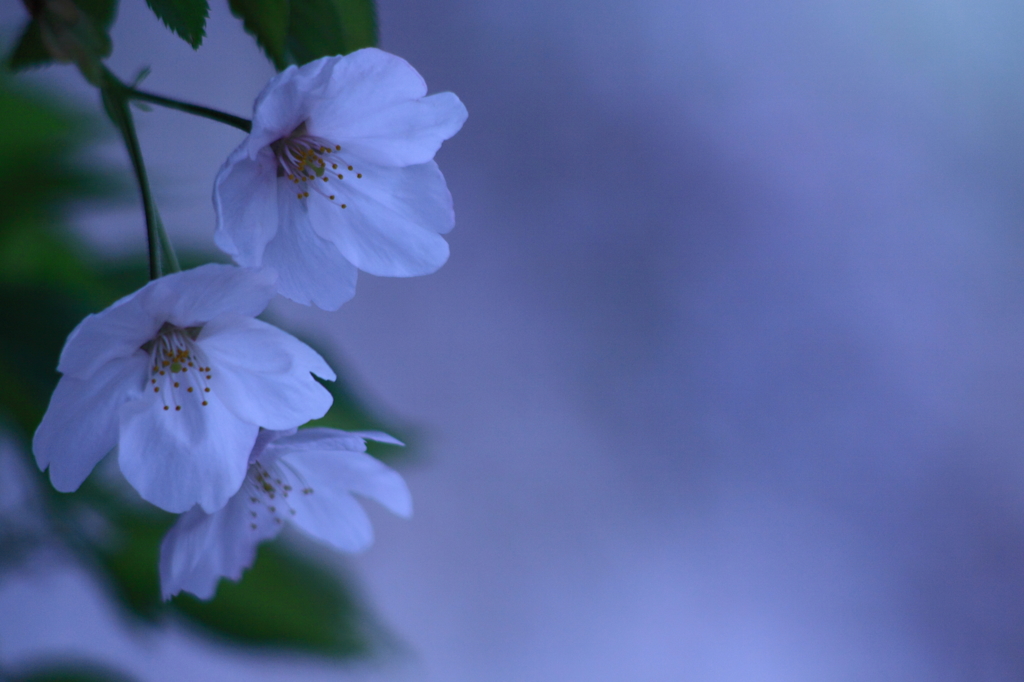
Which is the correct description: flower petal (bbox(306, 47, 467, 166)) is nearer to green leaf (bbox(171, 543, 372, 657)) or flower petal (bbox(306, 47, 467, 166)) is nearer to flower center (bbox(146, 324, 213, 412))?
flower center (bbox(146, 324, 213, 412))

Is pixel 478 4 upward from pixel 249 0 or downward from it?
upward

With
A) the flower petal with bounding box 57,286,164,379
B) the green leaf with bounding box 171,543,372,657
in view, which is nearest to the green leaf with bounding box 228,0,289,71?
the flower petal with bounding box 57,286,164,379

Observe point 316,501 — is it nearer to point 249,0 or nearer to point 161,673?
point 249,0

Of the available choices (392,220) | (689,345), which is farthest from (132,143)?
(689,345)

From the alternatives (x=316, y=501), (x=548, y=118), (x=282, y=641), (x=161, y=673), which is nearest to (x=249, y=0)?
(x=316, y=501)

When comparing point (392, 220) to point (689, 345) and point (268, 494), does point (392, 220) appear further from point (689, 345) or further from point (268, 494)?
point (689, 345)

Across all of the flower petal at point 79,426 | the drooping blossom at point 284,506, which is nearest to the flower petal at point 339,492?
the drooping blossom at point 284,506
